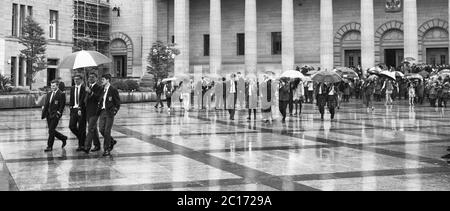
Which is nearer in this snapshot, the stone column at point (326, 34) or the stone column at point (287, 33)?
the stone column at point (326, 34)

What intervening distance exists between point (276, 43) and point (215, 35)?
7.45 m

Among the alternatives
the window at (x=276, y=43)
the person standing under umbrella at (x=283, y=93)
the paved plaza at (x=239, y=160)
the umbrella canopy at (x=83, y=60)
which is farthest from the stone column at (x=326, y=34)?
the umbrella canopy at (x=83, y=60)

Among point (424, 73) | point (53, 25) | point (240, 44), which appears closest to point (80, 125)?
point (424, 73)

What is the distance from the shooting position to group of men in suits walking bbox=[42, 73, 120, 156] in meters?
12.5

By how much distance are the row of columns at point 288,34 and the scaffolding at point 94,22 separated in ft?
18.1

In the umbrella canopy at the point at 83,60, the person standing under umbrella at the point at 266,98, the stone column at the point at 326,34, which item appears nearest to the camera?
the umbrella canopy at the point at 83,60

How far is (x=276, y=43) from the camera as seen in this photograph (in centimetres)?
5569

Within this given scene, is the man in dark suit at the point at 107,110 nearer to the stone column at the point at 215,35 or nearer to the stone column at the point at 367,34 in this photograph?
the stone column at the point at 367,34

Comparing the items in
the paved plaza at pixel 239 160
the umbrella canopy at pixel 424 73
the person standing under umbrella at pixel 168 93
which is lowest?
the paved plaza at pixel 239 160

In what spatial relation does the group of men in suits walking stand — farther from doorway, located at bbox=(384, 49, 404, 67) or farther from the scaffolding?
doorway, located at bbox=(384, 49, 404, 67)

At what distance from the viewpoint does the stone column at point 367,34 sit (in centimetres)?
4725

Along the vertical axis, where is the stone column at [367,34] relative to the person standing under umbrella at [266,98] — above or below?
above

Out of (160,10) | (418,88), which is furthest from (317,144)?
(160,10)

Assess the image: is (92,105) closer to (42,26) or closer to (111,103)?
(111,103)
